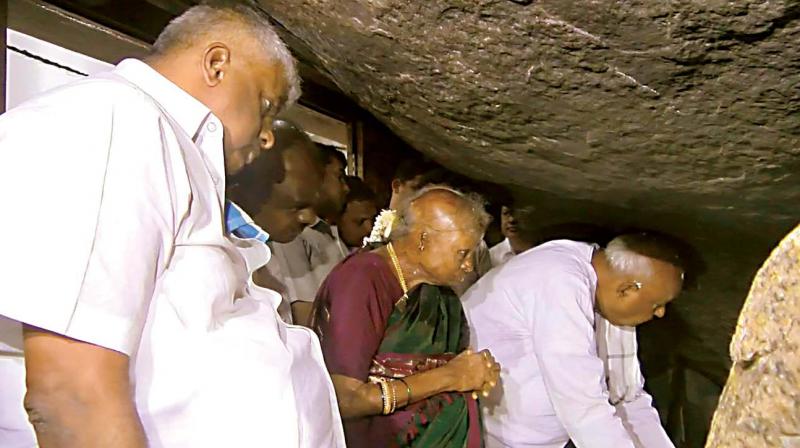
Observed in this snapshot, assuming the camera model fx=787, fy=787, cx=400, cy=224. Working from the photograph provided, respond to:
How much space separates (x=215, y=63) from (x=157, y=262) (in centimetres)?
28

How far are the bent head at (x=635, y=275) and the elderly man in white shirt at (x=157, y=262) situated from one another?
99 cm

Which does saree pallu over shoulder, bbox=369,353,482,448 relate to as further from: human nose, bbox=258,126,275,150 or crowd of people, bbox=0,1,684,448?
human nose, bbox=258,126,275,150

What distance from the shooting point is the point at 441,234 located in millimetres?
1493

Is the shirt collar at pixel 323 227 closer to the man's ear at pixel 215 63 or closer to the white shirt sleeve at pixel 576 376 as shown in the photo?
the white shirt sleeve at pixel 576 376

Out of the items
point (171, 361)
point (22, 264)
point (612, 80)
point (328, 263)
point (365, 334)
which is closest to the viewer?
point (22, 264)

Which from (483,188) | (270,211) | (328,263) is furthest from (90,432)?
(483,188)

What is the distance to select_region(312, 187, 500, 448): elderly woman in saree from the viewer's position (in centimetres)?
135

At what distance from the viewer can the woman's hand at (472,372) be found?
1.45 m

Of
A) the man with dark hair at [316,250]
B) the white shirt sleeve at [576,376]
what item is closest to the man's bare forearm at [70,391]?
the man with dark hair at [316,250]

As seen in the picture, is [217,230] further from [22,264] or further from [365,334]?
[365,334]

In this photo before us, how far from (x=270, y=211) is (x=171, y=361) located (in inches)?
32.7

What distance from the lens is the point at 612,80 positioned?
3.62 feet

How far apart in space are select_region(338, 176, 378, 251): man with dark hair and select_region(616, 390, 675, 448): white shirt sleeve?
80 centimetres

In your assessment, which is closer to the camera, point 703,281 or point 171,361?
point 171,361
